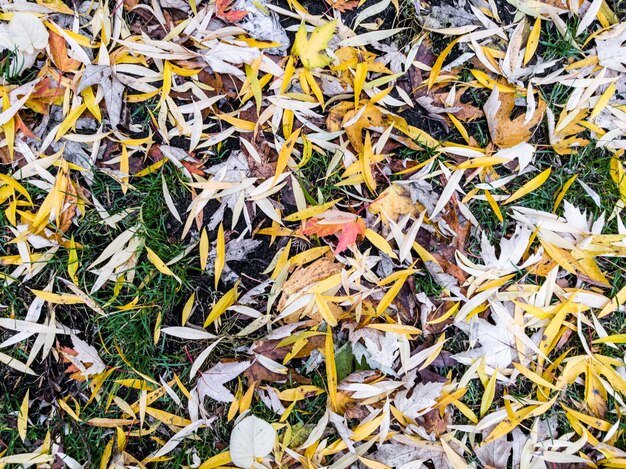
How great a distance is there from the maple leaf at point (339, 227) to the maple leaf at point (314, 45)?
1.72ft

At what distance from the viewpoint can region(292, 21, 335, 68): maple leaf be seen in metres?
1.66

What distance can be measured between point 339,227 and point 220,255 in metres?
0.41

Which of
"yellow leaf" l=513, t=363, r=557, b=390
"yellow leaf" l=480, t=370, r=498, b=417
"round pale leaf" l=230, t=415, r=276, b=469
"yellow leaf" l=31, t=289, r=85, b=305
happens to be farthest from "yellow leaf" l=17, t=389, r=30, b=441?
"yellow leaf" l=513, t=363, r=557, b=390

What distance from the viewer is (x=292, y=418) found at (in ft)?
5.53

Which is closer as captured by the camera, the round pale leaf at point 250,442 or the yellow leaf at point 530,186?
the round pale leaf at point 250,442

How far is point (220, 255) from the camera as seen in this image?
5.43ft

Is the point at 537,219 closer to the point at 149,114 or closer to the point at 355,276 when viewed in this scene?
the point at 355,276

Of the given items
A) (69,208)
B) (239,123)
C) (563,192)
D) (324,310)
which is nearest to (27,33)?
(69,208)

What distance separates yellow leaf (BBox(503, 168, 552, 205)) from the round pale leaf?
113cm

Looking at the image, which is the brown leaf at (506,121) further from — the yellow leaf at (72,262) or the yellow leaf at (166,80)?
the yellow leaf at (72,262)

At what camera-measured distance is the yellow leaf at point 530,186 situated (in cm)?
174

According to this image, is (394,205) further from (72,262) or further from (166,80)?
(72,262)

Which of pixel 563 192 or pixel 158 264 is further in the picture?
pixel 563 192

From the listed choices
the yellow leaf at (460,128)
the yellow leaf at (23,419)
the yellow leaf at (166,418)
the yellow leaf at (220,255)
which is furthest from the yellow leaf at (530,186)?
the yellow leaf at (23,419)
